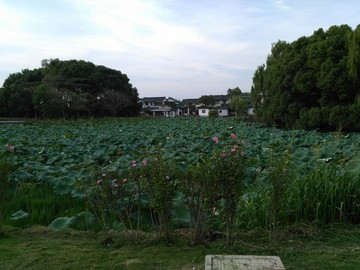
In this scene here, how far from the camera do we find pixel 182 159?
26.7 ft

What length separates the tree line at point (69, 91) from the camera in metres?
41.7

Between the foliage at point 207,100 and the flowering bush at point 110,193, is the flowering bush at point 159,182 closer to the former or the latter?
the flowering bush at point 110,193

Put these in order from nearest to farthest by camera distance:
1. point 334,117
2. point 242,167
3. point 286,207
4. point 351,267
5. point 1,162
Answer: point 351,267
point 242,167
point 1,162
point 286,207
point 334,117

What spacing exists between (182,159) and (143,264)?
5.24 meters

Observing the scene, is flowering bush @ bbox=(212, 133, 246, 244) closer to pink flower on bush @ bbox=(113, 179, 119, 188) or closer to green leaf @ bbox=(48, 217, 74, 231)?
pink flower on bush @ bbox=(113, 179, 119, 188)

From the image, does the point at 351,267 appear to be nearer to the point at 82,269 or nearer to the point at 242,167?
the point at 242,167

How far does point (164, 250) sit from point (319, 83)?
16775mm

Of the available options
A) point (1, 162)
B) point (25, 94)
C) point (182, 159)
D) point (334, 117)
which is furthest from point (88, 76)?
point (1, 162)

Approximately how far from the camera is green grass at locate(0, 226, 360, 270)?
2941 mm

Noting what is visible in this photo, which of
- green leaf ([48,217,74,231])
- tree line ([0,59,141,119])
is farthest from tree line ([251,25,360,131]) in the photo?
tree line ([0,59,141,119])

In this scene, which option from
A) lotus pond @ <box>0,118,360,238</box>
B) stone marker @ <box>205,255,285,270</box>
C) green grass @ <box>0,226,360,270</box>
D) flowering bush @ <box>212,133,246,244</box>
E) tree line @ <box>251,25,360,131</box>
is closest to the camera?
stone marker @ <box>205,255,285,270</box>

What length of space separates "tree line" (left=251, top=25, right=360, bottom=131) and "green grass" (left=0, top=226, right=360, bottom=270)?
13.2 metres

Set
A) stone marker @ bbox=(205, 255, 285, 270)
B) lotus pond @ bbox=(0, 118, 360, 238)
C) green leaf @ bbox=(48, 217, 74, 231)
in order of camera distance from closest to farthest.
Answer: stone marker @ bbox=(205, 255, 285, 270) < lotus pond @ bbox=(0, 118, 360, 238) < green leaf @ bbox=(48, 217, 74, 231)

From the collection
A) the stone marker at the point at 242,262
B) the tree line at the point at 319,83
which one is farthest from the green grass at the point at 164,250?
the tree line at the point at 319,83
